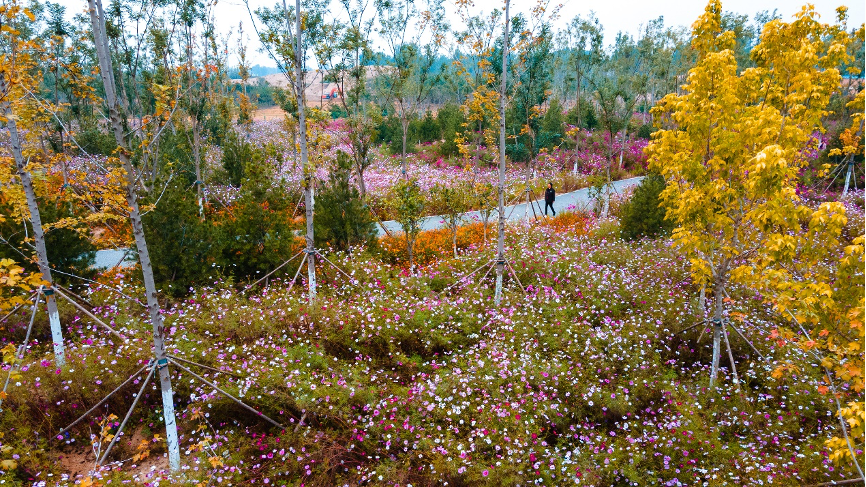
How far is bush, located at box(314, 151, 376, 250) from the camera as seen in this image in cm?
1053

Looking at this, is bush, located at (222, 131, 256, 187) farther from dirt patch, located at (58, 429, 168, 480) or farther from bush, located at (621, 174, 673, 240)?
bush, located at (621, 174, 673, 240)

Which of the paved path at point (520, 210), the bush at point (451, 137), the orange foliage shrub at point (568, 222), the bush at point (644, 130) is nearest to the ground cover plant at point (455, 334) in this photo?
the orange foliage shrub at point (568, 222)

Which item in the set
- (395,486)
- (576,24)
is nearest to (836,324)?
(395,486)

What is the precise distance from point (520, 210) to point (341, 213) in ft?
34.1

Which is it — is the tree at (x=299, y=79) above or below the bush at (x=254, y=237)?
above

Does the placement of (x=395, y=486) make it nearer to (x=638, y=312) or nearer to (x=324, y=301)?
(x=324, y=301)

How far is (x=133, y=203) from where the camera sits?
4523 mm

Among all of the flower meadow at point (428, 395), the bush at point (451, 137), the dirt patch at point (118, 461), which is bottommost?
the dirt patch at point (118, 461)

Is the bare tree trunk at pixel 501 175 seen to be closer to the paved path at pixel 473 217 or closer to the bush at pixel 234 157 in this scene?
the paved path at pixel 473 217

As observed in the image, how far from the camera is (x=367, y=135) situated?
13.9 meters

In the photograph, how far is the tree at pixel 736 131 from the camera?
529 centimetres

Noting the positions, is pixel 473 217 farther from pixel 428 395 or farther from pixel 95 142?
pixel 95 142

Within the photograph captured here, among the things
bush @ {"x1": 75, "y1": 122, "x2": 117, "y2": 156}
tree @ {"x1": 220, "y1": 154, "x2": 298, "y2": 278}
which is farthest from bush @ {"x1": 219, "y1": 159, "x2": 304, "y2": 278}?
bush @ {"x1": 75, "y1": 122, "x2": 117, "y2": 156}

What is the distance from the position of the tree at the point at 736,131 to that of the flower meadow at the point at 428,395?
1122mm
